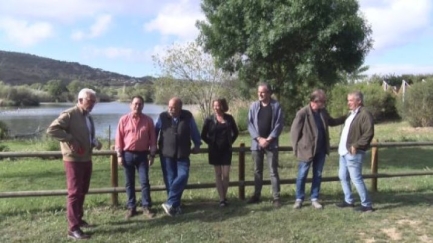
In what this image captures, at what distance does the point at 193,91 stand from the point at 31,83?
4554cm

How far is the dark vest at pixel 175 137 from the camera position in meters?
6.33

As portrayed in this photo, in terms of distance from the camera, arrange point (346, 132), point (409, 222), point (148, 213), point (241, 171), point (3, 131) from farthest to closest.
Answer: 1. point (3, 131)
2. point (241, 171)
3. point (346, 132)
4. point (148, 213)
5. point (409, 222)

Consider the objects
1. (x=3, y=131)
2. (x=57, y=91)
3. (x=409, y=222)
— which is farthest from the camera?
(x=57, y=91)

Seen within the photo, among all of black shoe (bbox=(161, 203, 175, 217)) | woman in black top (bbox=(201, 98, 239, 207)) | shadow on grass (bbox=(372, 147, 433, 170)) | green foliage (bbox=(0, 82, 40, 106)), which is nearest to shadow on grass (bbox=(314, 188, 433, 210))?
woman in black top (bbox=(201, 98, 239, 207))

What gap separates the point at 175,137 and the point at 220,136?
2.36 feet

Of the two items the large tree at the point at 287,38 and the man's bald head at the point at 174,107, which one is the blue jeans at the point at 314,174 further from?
the large tree at the point at 287,38

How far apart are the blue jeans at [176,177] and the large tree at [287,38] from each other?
559 cm

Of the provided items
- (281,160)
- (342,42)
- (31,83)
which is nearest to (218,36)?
(342,42)

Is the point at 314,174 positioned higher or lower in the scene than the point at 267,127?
lower

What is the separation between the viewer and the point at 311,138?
6637 millimetres

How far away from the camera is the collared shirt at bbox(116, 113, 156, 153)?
610 centimetres

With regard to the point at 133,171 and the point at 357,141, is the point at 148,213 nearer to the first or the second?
the point at 133,171

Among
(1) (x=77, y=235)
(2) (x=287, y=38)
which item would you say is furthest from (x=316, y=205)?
(2) (x=287, y=38)

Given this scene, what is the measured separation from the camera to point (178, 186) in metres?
6.38
